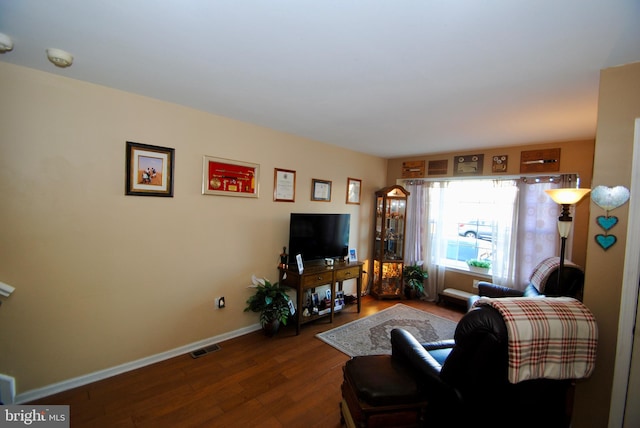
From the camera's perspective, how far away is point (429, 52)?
1535 mm

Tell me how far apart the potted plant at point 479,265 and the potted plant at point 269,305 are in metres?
3.00

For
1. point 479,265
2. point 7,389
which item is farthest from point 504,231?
point 7,389

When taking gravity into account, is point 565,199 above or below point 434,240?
above

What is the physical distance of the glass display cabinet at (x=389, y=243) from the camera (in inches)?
180

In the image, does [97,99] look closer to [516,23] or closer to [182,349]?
[182,349]

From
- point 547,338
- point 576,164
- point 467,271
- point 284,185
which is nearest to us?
point 547,338

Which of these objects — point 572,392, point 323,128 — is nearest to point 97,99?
point 323,128

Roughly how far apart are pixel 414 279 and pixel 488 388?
3.31 m

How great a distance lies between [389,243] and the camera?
187 inches

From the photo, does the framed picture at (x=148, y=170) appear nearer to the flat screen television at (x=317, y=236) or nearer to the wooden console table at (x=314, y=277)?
the flat screen television at (x=317, y=236)

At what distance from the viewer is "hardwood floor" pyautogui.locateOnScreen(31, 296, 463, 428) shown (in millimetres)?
1894

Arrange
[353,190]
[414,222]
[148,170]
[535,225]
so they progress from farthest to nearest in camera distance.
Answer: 1. [414,222]
2. [353,190]
3. [535,225]
4. [148,170]

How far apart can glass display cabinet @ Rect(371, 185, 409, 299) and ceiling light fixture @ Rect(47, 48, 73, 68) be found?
4019mm

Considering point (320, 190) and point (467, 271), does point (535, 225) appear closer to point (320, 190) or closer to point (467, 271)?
point (467, 271)
